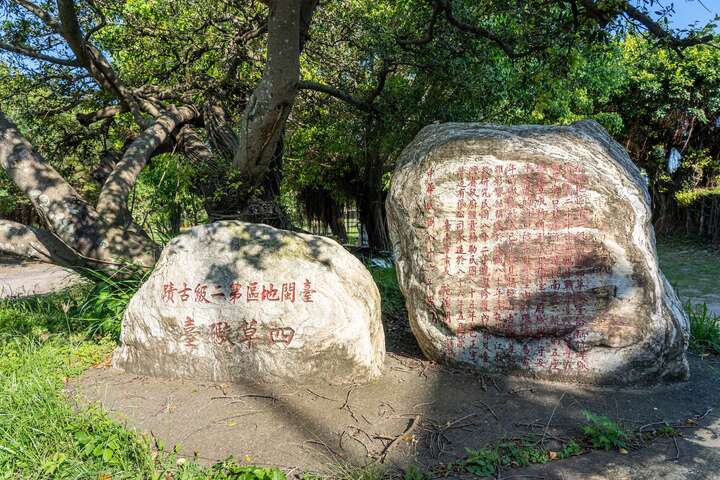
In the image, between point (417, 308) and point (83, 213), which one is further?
point (83, 213)

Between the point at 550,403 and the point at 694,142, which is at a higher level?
the point at 694,142

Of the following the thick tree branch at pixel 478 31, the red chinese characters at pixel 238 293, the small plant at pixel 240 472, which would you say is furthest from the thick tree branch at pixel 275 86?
the small plant at pixel 240 472

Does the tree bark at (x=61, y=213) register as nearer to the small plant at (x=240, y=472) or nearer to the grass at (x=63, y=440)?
the grass at (x=63, y=440)

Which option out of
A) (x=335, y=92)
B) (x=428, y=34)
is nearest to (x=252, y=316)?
(x=335, y=92)

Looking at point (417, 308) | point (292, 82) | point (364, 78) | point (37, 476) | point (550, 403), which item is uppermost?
point (364, 78)

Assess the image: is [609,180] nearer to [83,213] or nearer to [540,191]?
[540,191]

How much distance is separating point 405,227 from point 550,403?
70.5 inches

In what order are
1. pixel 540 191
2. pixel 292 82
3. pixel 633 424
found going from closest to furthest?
pixel 633 424 < pixel 540 191 < pixel 292 82

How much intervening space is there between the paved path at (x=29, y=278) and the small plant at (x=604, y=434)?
25.2ft

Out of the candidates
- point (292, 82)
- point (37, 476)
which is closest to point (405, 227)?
point (292, 82)

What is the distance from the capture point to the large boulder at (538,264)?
4.09 m

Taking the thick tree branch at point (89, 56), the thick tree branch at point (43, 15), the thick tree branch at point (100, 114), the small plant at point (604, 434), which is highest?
the thick tree branch at point (43, 15)

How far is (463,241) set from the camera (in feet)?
14.2

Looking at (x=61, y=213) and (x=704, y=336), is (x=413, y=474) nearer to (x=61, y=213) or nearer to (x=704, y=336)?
(x=704, y=336)
